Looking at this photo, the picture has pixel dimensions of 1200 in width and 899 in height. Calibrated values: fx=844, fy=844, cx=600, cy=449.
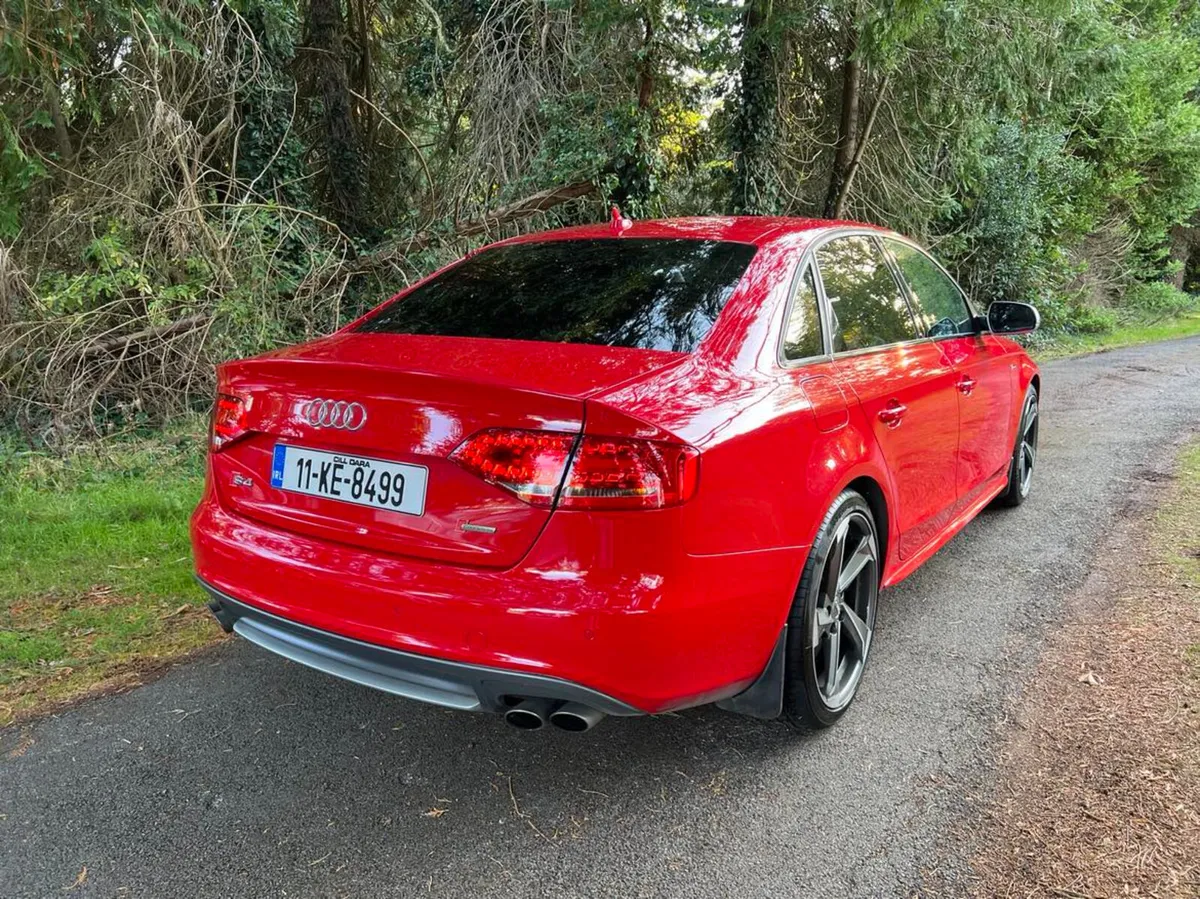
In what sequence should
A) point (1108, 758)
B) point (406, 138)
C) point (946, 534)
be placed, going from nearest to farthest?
point (1108, 758) → point (946, 534) → point (406, 138)

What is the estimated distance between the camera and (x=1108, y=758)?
8.59 feet

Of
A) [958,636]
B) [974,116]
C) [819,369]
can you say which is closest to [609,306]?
[819,369]

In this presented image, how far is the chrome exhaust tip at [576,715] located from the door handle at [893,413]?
5.07 feet

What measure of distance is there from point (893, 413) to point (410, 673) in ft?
6.35

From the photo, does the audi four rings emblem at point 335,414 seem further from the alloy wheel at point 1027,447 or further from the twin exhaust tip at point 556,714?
the alloy wheel at point 1027,447

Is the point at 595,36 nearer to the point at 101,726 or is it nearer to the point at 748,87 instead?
the point at 748,87

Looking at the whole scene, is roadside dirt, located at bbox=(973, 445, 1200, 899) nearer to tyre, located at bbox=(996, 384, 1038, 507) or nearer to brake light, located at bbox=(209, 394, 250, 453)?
tyre, located at bbox=(996, 384, 1038, 507)

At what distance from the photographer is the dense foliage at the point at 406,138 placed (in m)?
6.90

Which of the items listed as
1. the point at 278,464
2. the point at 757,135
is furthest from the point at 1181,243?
the point at 278,464

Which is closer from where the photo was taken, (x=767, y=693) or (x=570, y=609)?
(x=570, y=609)

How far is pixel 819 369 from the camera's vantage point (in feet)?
9.04

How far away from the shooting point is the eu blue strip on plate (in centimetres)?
246

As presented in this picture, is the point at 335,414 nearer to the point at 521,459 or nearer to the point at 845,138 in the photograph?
the point at 521,459

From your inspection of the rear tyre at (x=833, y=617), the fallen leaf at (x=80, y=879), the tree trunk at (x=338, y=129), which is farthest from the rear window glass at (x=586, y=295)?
the tree trunk at (x=338, y=129)
